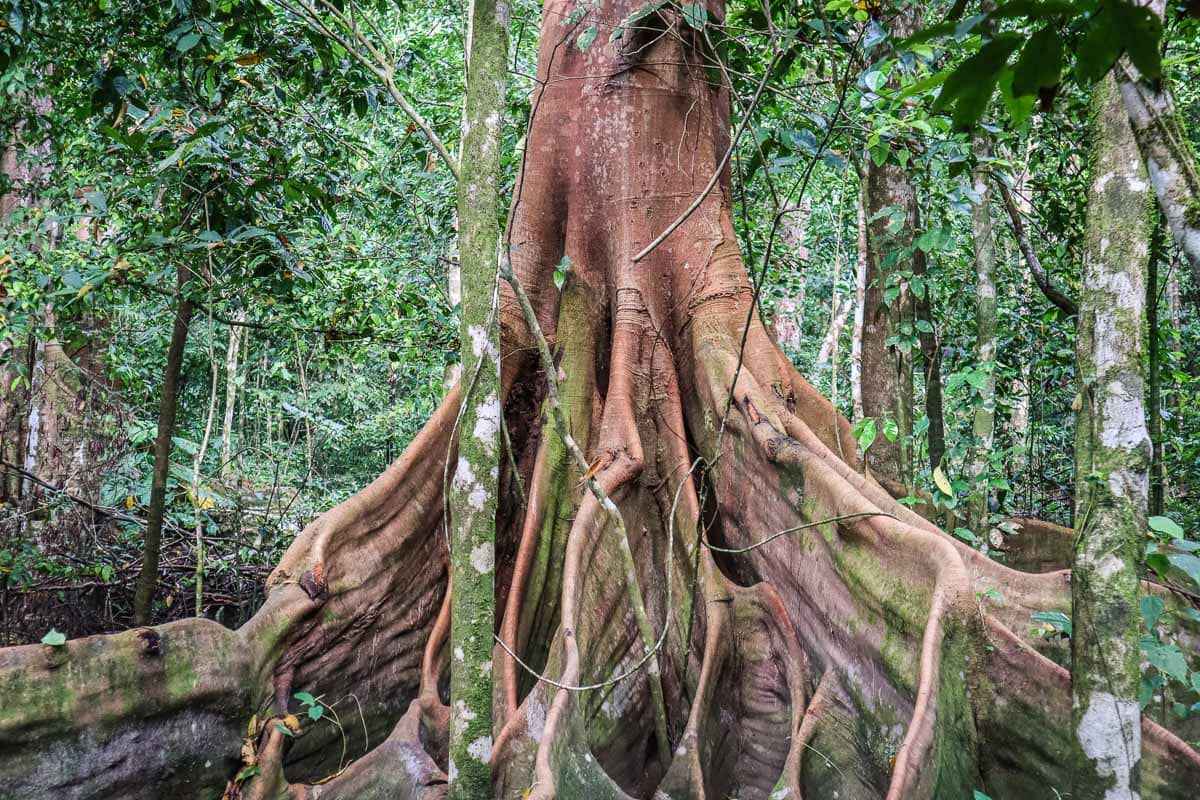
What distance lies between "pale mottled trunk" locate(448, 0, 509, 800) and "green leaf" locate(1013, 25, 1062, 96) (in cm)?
181

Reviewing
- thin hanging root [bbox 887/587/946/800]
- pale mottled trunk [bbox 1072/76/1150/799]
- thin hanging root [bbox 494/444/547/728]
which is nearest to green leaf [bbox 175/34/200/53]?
thin hanging root [bbox 494/444/547/728]

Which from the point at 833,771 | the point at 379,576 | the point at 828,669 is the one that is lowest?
the point at 833,771

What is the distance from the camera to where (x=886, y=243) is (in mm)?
5184

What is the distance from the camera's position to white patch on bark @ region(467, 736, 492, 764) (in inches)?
103

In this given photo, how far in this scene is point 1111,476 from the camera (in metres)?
2.42

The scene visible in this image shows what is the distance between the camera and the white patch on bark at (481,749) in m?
2.61

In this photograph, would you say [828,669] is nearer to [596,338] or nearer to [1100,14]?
[596,338]

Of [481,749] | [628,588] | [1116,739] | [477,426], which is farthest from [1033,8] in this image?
[628,588]

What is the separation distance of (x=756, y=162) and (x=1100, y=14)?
4.39m

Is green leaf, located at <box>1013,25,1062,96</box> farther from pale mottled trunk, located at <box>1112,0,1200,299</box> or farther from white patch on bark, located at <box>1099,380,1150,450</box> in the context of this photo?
white patch on bark, located at <box>1099,380,1150,450</box>

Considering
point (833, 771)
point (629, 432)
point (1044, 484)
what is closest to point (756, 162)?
point (629, 432)

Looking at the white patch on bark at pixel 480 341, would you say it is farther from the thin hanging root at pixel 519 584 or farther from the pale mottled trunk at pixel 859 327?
the pale mottled trunk at pixel 859 327

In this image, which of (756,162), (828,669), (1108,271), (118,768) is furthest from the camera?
(756,162)

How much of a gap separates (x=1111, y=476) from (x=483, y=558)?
6.21ft
